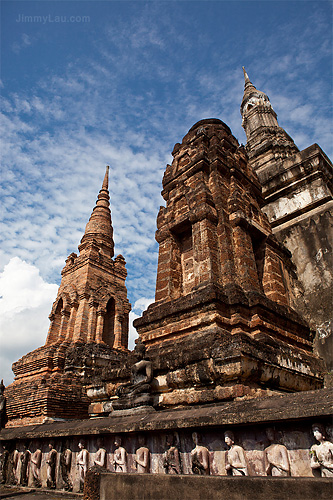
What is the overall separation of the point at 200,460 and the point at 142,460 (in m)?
0.82

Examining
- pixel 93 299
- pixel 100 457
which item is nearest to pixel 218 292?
pixel 100 457

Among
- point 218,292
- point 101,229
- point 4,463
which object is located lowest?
point 4,463

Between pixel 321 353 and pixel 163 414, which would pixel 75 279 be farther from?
pixel 163 414

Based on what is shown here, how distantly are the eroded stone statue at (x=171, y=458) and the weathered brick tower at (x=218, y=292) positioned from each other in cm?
120

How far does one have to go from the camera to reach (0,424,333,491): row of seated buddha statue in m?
2.91

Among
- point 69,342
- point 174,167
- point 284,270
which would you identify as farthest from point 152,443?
point 69,342

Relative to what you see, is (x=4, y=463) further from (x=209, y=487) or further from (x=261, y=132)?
(x=261, y=132)

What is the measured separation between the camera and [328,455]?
2.84 m

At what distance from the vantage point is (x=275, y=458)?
3121 mm

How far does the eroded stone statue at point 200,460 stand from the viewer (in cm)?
349

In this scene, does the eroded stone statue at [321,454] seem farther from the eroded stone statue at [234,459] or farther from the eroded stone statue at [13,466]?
the eroded stone statue at [13,466]

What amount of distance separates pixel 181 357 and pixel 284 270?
4.31 meters

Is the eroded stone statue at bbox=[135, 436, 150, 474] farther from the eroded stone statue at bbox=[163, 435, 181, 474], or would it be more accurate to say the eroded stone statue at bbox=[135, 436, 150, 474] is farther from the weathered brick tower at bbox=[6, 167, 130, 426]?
the weathered brick tower at bbox=[6, 167, 130, 426]

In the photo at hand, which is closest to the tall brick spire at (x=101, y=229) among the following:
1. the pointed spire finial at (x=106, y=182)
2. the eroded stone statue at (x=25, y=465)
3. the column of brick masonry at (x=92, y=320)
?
the pointed spire finial at (x=106, y=182)
